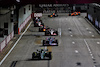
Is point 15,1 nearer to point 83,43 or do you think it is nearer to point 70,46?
point 70,46

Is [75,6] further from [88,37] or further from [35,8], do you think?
[88,37]

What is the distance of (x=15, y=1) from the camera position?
21234mm

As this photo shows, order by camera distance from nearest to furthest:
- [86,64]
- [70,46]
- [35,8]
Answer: [86,64], [70,46], [35,8]

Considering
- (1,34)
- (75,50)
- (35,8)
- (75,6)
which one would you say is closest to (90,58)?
(75,50)

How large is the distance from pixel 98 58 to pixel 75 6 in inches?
2513

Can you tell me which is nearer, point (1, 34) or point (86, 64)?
point (86, 64)

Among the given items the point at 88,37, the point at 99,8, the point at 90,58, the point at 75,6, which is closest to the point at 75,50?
the point at 90,58

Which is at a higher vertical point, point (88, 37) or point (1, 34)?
point (1, 34)

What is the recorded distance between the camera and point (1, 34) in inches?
858

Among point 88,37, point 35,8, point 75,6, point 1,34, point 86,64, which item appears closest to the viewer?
point 86,64

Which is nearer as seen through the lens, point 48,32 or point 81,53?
point 81,53

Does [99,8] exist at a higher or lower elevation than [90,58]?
higher

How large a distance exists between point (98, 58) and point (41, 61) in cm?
666

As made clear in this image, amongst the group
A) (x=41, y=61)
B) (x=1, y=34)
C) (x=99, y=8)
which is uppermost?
(x=99, y=8)
